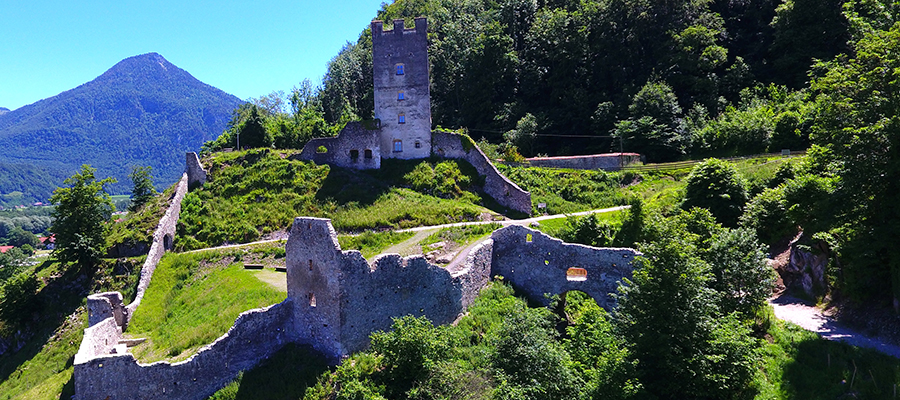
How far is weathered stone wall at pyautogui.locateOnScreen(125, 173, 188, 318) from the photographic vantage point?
93.2ft

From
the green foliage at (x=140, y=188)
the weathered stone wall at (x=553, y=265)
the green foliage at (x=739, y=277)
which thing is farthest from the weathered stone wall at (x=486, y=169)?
the green foliage at (x=140, y=188)

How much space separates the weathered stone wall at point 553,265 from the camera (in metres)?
22.0

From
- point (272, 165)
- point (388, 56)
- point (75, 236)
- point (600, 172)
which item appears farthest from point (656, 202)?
point (75, 236)

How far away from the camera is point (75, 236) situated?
32.0 meters

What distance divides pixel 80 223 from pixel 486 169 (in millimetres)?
24754

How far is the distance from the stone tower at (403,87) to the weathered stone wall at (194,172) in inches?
503

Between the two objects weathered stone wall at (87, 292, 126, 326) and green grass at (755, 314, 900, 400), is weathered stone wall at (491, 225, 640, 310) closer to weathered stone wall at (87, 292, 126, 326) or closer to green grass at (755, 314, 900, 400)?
green grass at (755, 314, 900, 400)

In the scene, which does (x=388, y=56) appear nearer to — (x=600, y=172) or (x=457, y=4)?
(x=600, y=172)

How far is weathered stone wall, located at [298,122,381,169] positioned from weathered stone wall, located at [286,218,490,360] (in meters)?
19.8

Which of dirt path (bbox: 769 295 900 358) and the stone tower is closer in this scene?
dirt path (bbox: 769 295 900 358)

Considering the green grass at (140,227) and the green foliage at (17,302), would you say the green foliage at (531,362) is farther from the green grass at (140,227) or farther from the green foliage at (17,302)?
the green foliage at (17,302)

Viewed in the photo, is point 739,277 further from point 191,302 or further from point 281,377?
point 191,302

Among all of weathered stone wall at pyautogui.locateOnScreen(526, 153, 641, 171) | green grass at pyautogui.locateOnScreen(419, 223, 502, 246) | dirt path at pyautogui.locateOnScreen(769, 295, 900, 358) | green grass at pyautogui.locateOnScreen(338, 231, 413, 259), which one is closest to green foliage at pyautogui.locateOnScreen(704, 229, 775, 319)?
dirt path at pyautogui.locateOnScreen(769, 295, 900, 358)

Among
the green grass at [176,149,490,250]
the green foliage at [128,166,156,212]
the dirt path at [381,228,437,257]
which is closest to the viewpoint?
the dirt path at [381,228,437,257]
